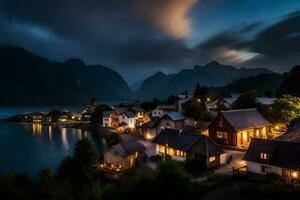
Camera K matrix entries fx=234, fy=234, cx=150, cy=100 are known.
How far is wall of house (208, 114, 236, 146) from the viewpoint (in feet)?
123

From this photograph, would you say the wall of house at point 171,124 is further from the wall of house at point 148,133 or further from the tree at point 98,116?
the tree at point 98,116

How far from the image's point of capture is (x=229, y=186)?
72.8 ft

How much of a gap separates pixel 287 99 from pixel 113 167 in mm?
31065

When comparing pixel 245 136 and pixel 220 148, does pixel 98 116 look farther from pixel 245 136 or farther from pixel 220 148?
pixel 220 148

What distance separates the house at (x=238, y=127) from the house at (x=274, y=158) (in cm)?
1153

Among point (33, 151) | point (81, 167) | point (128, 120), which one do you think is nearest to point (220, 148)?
point (81, 167)

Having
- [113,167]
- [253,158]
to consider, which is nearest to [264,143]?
[253,158]

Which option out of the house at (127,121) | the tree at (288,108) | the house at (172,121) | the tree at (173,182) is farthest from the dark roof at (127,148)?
the house at (127,121)

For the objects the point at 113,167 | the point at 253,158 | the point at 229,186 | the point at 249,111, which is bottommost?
the point at 113,167

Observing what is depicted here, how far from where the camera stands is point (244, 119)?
39.8 m

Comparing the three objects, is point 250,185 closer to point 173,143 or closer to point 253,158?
point 253,158

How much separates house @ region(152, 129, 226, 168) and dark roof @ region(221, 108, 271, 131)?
7.66 m

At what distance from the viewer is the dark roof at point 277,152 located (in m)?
22.0

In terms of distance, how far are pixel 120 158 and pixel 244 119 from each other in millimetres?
21740
